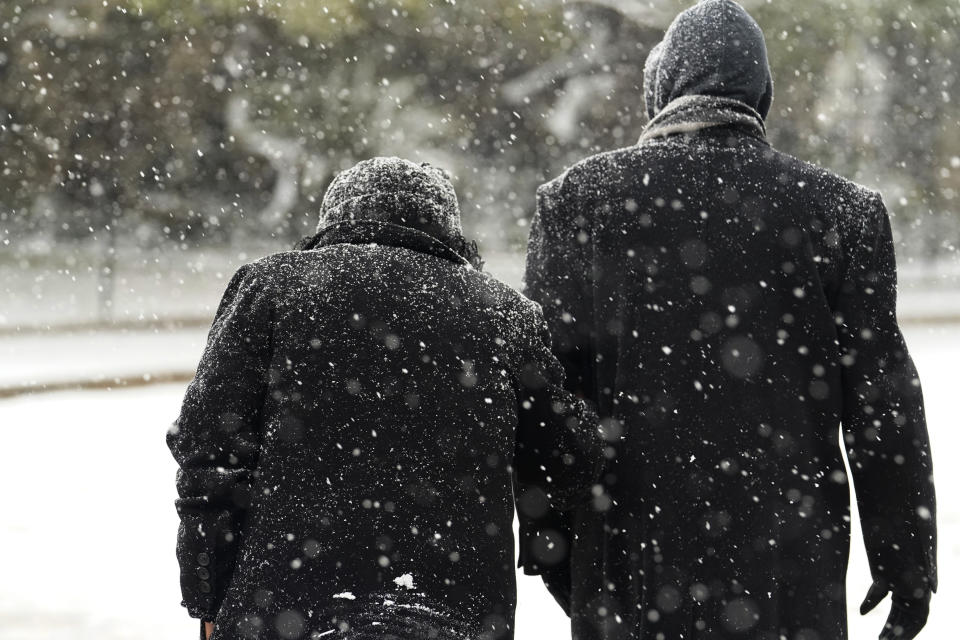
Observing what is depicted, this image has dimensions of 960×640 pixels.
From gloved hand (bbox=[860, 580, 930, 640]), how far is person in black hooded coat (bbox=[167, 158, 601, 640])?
728 millimetres

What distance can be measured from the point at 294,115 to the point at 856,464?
17.0m

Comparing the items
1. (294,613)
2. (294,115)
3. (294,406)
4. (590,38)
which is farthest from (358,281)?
(590,38)

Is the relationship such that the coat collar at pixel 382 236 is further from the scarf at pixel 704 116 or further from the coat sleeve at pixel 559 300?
the scarf at pixel 704 116

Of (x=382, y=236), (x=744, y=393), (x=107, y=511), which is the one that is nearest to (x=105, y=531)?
(x=107, y=511)

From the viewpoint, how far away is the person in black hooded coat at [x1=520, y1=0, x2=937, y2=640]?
6.89 feet

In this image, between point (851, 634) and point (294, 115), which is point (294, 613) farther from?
point (294, 115)

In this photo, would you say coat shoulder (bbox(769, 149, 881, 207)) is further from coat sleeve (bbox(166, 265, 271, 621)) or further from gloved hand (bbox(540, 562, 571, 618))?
coat sleeve (bbox(166, 265, 271, 621))

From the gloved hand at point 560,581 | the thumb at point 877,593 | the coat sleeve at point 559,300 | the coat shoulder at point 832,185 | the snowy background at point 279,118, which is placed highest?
the snowy background at point 279,118

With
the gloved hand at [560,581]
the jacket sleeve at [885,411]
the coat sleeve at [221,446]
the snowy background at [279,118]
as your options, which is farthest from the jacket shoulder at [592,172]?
the snowy background at [279,118]

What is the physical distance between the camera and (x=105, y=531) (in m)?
6.05

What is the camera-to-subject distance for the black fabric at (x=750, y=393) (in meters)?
2.10

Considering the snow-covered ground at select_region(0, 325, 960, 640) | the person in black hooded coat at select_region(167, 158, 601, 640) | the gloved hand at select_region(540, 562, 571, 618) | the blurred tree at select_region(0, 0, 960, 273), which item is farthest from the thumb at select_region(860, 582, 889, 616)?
the blurred tree at select_region(0, 0, 960, 273)

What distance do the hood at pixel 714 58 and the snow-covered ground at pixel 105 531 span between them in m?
2.73

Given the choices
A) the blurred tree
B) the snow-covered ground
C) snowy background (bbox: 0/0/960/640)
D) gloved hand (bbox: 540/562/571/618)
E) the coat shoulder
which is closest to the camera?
the coat shoulder
